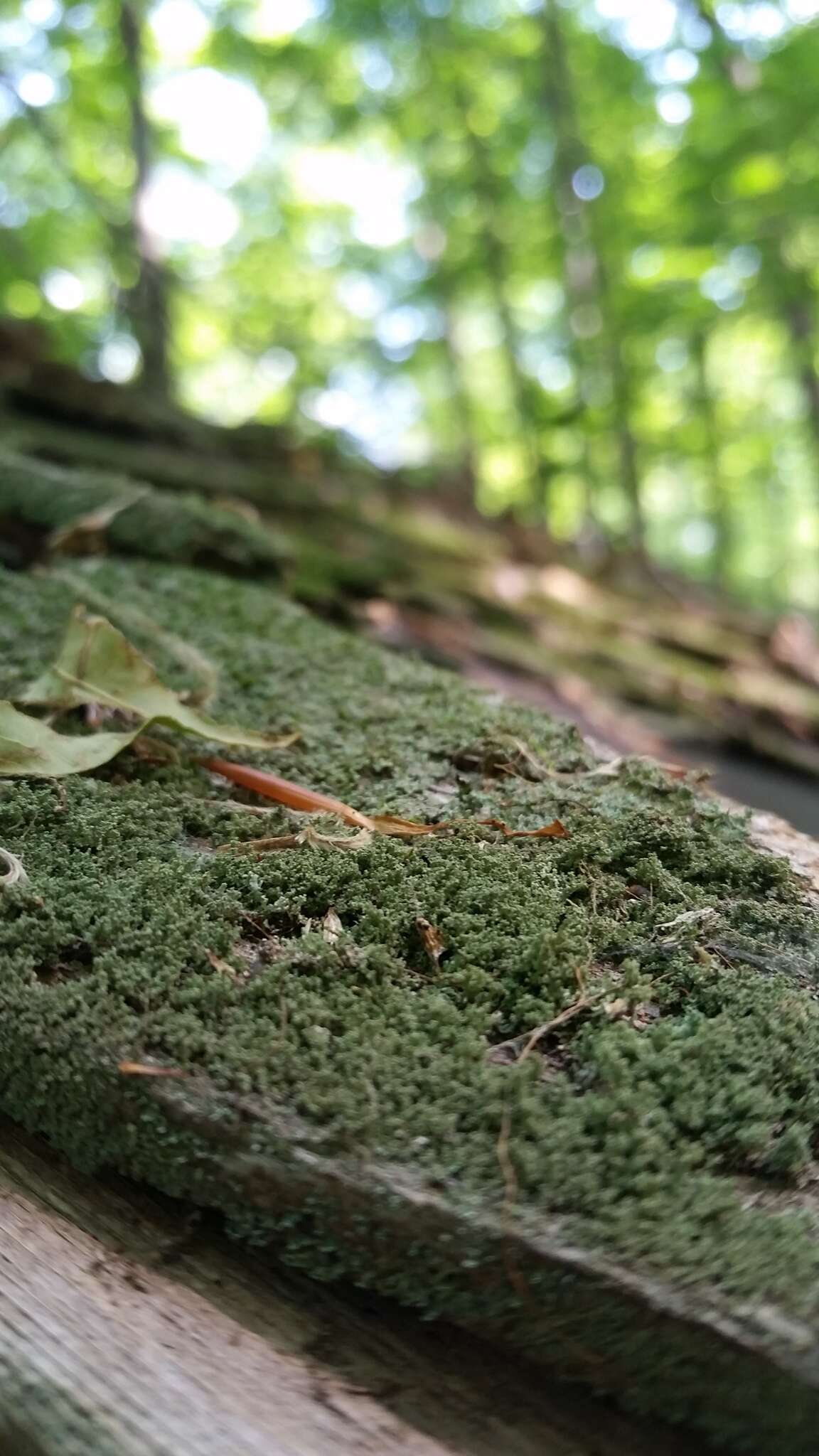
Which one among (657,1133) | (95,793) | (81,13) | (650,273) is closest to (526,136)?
(650,273)

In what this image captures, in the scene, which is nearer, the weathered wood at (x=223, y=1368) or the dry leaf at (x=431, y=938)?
the weathered wood at (x=223, y=1368)

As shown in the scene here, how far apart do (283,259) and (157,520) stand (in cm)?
1120

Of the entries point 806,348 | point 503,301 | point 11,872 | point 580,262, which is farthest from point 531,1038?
point 503,301

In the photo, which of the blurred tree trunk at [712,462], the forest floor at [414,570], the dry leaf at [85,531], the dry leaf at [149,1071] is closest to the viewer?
the dry leaf at [149,1071]

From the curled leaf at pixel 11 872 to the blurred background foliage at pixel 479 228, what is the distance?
3686 millimetres

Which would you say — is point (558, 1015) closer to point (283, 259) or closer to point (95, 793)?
point (95, 793)

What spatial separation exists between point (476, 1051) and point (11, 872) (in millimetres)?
674

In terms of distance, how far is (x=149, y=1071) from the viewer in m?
0.97

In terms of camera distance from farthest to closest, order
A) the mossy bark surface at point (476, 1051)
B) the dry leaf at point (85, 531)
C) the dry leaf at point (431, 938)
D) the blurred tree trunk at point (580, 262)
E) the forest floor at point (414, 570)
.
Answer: the blurred tree trunk at point (580, 262), the forest floor at point (414, 570), the dry leaf at point (85, 531), the dry leaf at point (431, 938), the mossy bark surface at point (476, 1051)

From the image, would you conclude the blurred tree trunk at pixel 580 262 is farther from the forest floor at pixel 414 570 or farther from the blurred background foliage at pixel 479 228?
the forest floor at pixel 414 570

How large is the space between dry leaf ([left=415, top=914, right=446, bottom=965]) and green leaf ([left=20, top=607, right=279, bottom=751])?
570mm

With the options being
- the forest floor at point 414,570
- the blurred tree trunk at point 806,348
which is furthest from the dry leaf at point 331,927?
the blurred tree trunk at point 806,348

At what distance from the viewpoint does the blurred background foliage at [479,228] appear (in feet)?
19.3

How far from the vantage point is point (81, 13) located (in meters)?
6.34
